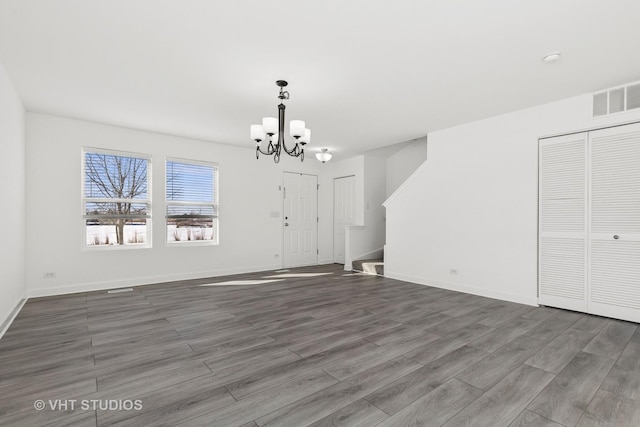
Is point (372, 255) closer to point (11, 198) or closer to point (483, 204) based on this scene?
point (483, 204)

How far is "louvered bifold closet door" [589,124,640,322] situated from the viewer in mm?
3420

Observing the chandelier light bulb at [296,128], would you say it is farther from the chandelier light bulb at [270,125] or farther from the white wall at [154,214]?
the white wall at [154,214]

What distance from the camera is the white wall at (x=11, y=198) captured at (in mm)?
3178

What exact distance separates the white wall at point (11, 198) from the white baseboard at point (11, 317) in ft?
0.13

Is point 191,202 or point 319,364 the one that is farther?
point 191,202

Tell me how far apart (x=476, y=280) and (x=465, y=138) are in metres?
2.24

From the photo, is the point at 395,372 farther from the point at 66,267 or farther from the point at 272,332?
the point at 66,267

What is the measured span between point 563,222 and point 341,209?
477cm

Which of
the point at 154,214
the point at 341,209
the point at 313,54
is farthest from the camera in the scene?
the point at 341,209

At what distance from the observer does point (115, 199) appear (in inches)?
201

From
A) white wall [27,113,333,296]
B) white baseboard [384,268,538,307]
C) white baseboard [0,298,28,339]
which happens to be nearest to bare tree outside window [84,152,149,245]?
white wall [27,113,333,296]

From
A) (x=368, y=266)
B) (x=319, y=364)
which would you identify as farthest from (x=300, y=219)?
(x=319, y=364)

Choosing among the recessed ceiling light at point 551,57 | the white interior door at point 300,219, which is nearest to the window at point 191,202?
the white interior door at point 300,219

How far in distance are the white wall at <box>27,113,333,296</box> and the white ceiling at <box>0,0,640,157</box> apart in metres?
0.63
